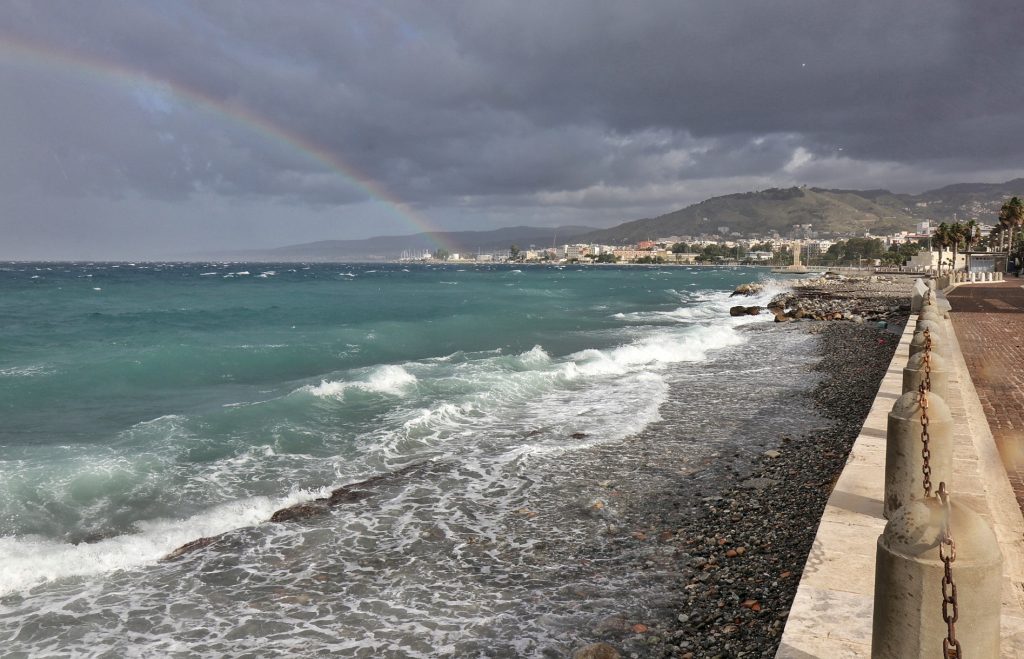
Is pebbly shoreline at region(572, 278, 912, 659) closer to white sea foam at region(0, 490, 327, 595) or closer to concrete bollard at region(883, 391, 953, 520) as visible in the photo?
concrete bollard at region(883, 391, 953, 520)

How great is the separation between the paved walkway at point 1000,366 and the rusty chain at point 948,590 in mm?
4657

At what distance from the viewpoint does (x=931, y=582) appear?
2449 mm

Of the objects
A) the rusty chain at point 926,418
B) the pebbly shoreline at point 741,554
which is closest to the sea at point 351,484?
the pebbly shoreline at point 741,554

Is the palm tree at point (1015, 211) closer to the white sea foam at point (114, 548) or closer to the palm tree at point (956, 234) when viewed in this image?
the palm tree at point (956, 234)

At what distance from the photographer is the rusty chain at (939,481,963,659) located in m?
2.32

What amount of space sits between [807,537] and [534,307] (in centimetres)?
4244

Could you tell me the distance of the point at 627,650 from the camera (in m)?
5.07

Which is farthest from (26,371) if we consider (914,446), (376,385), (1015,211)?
(1015,211)

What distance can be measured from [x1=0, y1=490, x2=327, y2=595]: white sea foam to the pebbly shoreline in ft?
16.8

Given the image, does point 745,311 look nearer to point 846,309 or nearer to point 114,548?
point 846,309

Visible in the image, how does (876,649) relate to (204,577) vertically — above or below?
above

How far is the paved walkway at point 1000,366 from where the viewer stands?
765cm

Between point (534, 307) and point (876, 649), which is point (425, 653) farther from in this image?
point (534, 307)

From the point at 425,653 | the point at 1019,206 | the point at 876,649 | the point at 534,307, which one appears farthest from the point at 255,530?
the point at 1019,206
